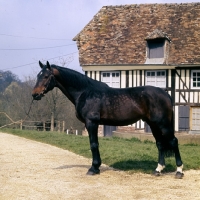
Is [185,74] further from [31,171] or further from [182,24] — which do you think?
[31,171]

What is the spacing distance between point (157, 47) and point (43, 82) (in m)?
14.5

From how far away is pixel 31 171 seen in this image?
7816 mm

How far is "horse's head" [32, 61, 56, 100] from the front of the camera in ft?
24.1

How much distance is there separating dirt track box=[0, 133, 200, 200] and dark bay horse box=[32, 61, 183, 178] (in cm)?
49

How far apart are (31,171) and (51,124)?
2155 cm

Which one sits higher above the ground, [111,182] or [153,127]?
[153,127]

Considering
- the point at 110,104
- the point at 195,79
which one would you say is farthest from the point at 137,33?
the point at 110,104

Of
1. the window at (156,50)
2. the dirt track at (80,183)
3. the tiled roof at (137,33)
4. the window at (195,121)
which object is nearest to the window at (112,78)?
the tiled roof at (137,33)

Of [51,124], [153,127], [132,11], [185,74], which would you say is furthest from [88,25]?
[153,127]

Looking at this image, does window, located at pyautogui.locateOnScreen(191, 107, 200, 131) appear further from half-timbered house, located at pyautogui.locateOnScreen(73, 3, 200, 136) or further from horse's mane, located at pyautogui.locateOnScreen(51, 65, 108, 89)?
horse's mane, located at pyautogui.locateOnScreen(51, 65, 108, 89)

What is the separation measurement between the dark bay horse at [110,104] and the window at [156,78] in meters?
13.3

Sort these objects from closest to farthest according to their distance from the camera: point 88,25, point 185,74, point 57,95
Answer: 1. point 185,74
2. point 88,25
3. point 57,95

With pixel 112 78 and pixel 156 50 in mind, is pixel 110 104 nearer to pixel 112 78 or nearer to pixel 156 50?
pixel 156 50

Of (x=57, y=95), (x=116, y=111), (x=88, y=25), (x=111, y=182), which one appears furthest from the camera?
(x=57, y=95)
